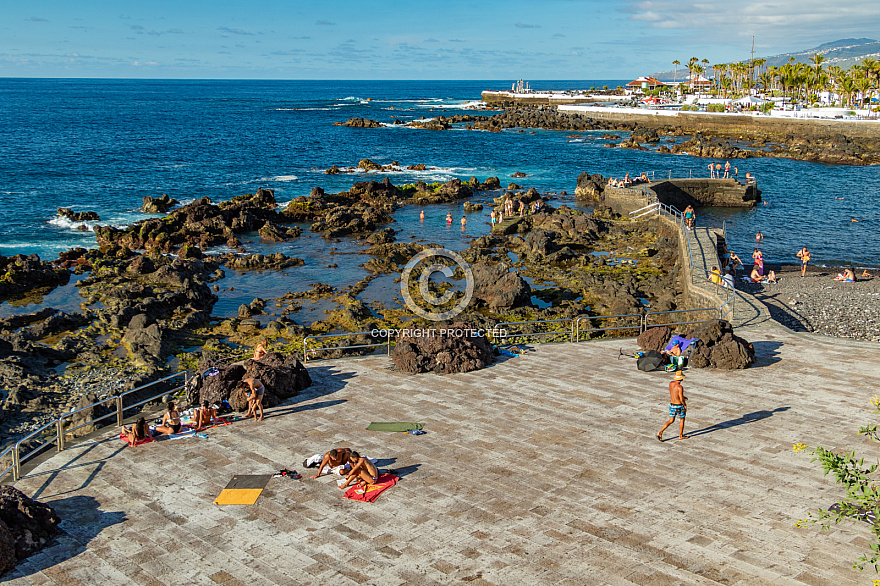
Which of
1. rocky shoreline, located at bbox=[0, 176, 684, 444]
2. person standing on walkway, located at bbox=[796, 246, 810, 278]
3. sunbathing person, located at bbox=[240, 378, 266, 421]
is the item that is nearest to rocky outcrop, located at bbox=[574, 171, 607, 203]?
rocky shoreline, located at bbox=[0, 176, 684, 444]

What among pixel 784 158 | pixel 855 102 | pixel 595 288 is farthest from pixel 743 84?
pixel 595 288

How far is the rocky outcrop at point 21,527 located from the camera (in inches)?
364

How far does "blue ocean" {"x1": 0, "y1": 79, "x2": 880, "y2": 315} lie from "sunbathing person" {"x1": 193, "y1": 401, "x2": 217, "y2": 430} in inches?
622

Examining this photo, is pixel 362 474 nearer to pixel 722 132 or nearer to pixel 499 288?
pixel 499 288

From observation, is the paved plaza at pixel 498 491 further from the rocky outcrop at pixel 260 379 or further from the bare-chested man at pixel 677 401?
the bare-chested man at pixel 677 401

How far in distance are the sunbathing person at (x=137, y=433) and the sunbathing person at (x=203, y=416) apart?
0.95 meters

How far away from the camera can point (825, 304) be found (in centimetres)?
2544

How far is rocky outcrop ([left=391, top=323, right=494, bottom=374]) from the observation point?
16906mm

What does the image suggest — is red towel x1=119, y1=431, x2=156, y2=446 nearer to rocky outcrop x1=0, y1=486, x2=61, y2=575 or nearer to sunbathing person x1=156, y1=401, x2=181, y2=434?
sunbathing person x1=156, y1=401, x2=181, y2=434

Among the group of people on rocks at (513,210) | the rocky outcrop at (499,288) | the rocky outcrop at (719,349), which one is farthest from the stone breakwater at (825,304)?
the group of people on rocks at (513,210)

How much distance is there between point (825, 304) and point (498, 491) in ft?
67.7

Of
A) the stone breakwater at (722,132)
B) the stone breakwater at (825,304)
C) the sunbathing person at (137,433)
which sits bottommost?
the sunbathing person at (137,433)

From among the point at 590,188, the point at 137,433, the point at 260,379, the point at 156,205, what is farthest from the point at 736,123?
the point at 137,433

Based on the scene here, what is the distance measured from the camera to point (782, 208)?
52250mm
